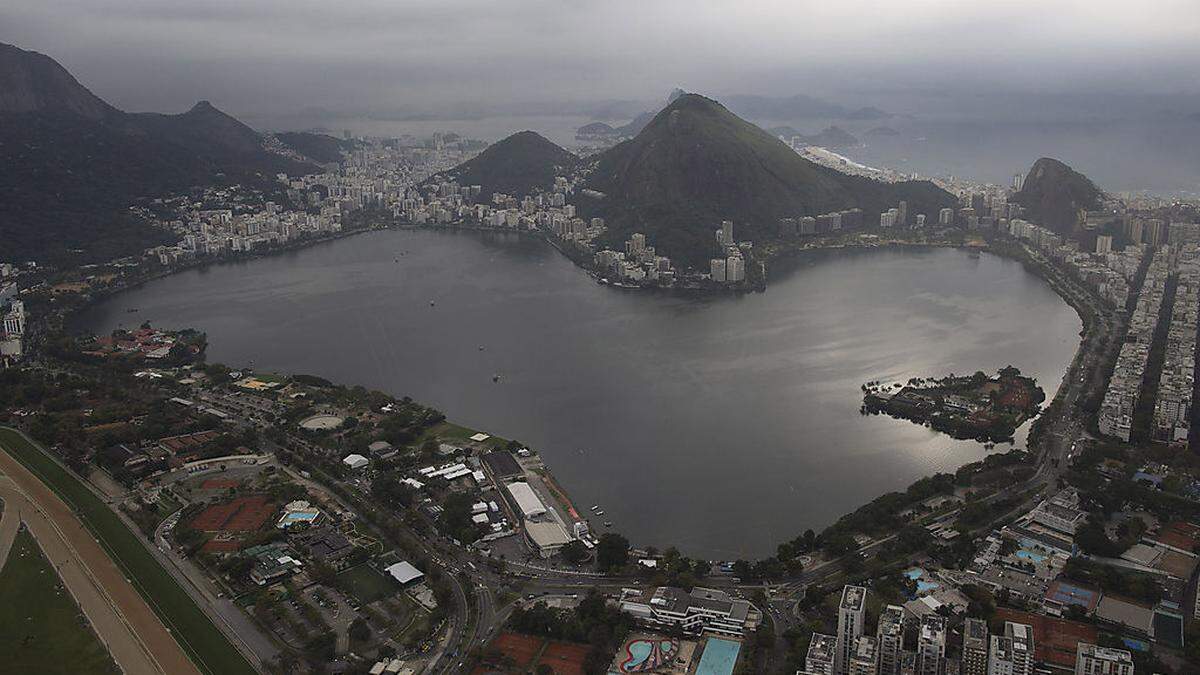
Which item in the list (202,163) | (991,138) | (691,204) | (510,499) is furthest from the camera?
(991,138)

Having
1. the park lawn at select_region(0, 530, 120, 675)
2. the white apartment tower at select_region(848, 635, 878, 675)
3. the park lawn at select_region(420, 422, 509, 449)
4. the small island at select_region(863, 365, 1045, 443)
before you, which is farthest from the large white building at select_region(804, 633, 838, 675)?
the small island at select_region(863, 365, 1045, 443)

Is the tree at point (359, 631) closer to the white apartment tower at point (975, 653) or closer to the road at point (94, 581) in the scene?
the road at point (94, 581)

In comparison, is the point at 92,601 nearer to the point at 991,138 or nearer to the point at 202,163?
the point at 202,163

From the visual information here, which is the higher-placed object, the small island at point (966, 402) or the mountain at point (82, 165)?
the mountain at point (82, 165)

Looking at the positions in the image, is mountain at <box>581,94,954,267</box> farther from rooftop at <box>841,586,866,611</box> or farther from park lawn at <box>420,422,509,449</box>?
rooftop at <box>841,586,866,611</box>

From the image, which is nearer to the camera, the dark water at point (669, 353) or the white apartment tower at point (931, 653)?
the white apartment tower at point (931, 653)

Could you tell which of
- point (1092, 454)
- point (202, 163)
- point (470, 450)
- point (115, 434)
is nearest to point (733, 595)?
point (470, 450)

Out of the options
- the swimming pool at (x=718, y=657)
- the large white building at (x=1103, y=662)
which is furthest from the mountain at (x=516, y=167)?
the large white building at (x=1103, y=662)
